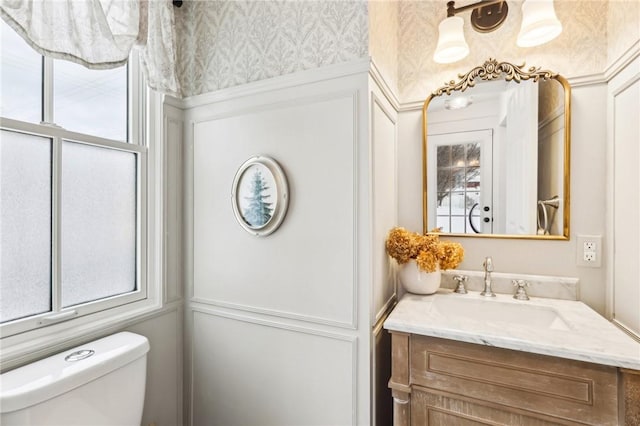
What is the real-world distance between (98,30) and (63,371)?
3.87ft

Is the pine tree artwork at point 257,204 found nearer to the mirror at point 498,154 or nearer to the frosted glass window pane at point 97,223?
the frosted glass window pane at point 97,223

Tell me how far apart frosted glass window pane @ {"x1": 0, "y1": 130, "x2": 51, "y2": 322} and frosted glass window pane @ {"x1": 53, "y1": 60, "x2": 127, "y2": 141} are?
142 mm

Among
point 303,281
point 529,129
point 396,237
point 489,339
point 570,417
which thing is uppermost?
point 529,129

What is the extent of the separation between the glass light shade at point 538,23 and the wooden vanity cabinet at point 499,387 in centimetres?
125

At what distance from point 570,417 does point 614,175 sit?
36.8 inches

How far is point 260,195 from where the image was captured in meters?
1.42

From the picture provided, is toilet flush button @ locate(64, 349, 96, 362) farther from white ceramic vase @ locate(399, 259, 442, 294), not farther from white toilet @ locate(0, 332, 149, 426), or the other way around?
white ceramic vase @ locate(399, 259, 442, 294)

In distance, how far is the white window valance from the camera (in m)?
1.03

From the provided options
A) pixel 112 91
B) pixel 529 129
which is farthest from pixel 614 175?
pixel 112 91

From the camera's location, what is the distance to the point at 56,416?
99 cm

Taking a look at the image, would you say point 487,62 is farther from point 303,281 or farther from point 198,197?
point 198,197

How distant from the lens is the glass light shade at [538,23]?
1.30m

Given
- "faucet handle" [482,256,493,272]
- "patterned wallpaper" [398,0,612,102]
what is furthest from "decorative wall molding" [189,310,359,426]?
"patterned wallpaper" [398,0,612,102]

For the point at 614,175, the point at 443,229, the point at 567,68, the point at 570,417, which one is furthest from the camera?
the point at 443,229
